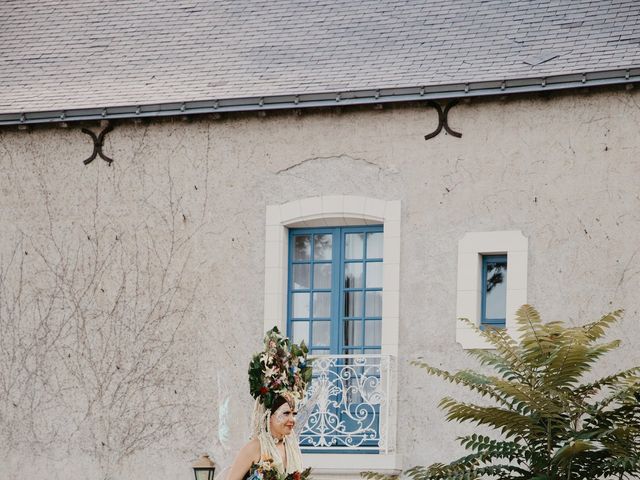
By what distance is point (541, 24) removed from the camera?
1711 centimetres

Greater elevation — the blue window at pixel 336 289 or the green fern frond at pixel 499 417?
→ the blue window at pixel 336 289

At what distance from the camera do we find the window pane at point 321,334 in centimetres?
1728

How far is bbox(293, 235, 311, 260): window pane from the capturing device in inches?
690

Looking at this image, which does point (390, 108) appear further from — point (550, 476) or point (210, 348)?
point (550, 476)

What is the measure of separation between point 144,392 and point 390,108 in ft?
12.3

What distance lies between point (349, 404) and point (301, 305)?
3.75 ft

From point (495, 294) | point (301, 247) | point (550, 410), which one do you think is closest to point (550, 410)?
point (550, 410)

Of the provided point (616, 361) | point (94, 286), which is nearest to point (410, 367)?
point (616, 361)

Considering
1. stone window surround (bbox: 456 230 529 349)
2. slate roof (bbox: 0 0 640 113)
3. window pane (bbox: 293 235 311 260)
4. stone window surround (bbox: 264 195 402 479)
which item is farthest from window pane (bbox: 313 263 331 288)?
slate roof (bbox: 0 0 640 113)

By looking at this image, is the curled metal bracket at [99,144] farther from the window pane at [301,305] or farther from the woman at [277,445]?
the woman at [277,445]

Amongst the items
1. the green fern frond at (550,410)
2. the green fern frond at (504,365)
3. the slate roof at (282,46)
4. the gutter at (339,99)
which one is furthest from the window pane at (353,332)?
the green fern frond at (504,365)

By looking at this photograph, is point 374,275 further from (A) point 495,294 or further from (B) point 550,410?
(B) point 550,410

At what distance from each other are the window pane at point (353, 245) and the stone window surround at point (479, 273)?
1142 millimetres

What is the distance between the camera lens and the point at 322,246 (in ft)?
57.4
